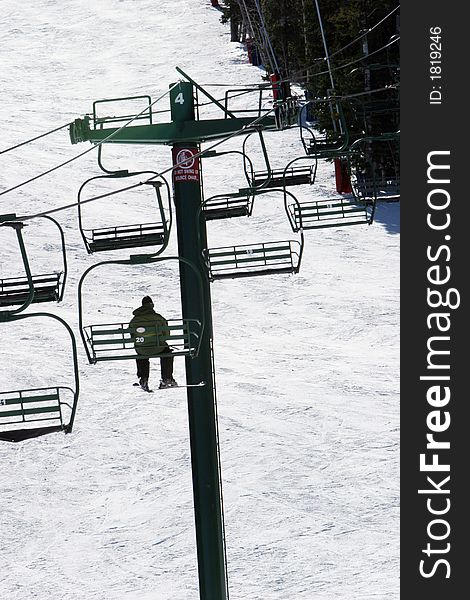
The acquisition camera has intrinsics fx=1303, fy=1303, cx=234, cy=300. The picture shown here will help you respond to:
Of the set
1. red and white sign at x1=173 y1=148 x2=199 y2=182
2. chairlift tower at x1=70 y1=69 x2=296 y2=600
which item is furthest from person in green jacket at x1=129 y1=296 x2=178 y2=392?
red and white sign at x1=173 y1=148 x2=199 y2=182

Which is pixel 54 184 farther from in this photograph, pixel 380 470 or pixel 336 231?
pixel 380 470

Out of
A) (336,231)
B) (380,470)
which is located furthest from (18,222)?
(336,231)

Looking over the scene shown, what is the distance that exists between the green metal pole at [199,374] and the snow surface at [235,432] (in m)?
3.79

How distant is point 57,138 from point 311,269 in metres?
11.2

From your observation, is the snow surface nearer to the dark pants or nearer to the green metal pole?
the green metal pole

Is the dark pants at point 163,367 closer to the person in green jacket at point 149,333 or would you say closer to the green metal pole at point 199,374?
the green metal pole at point 199,374

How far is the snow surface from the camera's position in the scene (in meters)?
15.1

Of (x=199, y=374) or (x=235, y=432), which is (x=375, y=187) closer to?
(x=199, y=374)

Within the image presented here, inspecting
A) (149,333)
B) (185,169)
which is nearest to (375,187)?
(185,169)

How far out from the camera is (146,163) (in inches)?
1171

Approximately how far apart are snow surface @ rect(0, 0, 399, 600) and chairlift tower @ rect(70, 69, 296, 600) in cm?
382

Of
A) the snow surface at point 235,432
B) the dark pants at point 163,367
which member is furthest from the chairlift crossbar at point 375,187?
the snow surface at point 235,432

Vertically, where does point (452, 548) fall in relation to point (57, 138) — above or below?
below

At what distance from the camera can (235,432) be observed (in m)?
17.9
